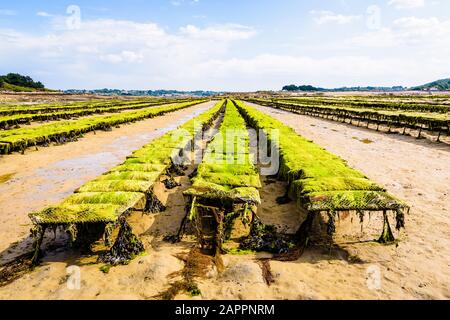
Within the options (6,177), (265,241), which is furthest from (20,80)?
(265,241)

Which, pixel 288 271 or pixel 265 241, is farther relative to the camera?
pixel 265 241

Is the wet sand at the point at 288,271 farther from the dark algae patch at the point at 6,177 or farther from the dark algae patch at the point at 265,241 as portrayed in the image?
the dark algae patch at the point at 6,177

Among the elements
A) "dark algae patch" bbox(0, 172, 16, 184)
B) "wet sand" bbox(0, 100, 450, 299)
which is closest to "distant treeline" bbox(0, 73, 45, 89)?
"dark algae patch" bbox(0, 172, 16, 184)

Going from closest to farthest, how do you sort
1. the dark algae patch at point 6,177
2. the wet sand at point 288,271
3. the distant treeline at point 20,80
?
the wet sand at point 288,271
the dark algae patch at point 6,177
the distant treeline at point 20,80

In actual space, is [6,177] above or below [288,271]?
above

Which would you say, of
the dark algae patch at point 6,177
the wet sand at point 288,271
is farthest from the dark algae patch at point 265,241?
Answer: the dark algae patch at point 6,177

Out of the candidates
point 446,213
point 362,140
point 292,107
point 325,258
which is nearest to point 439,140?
point 362,140

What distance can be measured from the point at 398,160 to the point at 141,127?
80.6 ft

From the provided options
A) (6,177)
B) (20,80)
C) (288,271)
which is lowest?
(288,271)

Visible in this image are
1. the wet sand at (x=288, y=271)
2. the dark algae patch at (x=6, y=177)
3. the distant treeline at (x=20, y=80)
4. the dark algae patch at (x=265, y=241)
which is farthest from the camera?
the distant treeline at (x=20, y=80)

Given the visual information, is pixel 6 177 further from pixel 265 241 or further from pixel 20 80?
pixel 20 80

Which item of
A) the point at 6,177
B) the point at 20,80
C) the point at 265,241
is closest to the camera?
the point at 265,241

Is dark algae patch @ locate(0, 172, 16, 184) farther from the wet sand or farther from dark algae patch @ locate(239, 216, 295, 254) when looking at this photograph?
dark algae patch @ locate(239, 216, 295, 254)
